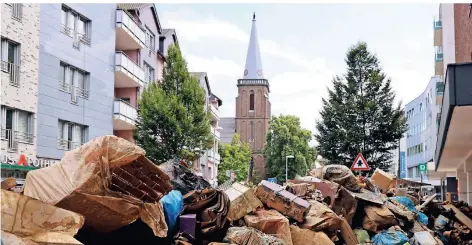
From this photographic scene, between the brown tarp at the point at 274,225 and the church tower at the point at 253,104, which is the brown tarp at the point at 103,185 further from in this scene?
the church tower at the point at 253,104

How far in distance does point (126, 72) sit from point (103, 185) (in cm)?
2295

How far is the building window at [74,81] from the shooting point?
23.1 meters

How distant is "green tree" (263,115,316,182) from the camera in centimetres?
7788

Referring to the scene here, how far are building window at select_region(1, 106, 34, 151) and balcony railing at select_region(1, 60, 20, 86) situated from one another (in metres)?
0.95

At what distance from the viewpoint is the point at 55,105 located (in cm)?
2211

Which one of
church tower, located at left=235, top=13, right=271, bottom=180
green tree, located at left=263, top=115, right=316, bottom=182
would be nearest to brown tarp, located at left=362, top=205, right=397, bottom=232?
green tree, located at left=263, top=115, right=316, bottom=182

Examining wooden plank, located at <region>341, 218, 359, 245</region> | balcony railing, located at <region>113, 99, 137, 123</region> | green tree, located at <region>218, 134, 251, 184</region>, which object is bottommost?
green tree, located at <region>218, 134, 251, 184</region>

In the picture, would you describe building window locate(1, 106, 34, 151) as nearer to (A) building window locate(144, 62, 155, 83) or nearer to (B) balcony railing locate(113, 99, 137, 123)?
(B) balcony railing locate(113, 99, 137, 123)

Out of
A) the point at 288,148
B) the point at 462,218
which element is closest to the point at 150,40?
the point at 462,218

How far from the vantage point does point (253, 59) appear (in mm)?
112875

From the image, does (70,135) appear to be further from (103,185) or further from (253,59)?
(253,59)

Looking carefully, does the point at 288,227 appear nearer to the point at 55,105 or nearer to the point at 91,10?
the point at 55,105

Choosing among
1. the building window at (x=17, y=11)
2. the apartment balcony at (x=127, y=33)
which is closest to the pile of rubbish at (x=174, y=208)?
the building window at (x=17, y=11)

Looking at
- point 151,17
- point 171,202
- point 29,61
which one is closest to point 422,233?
point 171,202
